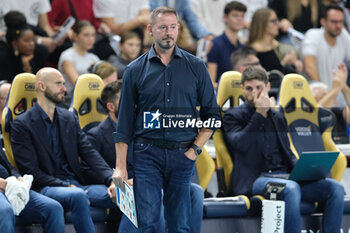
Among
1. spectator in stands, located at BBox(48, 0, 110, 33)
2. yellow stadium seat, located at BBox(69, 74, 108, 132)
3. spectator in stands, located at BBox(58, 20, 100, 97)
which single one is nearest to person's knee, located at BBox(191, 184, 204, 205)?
yellow stadium seat, located at BBox(69, 74, 108, 132)

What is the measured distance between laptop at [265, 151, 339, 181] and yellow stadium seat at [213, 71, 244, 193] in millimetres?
415

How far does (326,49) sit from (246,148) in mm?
3434

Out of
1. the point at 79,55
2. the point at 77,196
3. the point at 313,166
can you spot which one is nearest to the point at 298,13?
the point at 79,55

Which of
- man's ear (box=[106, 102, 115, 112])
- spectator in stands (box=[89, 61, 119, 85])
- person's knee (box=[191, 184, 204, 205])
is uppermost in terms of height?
spectator in stands (box=[89, 61, 119, 85])

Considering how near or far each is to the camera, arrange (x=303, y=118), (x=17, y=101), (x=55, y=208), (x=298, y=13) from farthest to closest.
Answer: (x=298, y=13), (x=303, y=118), (x=17, y=101), (x=55, y=208)

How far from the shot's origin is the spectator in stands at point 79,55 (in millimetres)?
8007

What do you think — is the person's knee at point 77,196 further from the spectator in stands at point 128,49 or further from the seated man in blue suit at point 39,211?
the spectator in stands at point 128,49

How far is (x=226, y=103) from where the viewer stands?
Result: 22.8 ft

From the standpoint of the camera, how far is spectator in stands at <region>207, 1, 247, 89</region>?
879cm

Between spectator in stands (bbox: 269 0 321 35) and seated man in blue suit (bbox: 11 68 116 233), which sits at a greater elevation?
spectator in stands (bbox: 269 0 321 35)

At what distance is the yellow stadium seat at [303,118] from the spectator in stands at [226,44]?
1.50 meters

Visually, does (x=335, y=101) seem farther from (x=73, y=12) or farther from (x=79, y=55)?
(x=73, y=12)

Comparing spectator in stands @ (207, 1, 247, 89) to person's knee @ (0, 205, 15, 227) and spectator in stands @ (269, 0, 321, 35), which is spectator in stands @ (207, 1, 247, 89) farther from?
person's knee @ (0, 205, 15, 227)

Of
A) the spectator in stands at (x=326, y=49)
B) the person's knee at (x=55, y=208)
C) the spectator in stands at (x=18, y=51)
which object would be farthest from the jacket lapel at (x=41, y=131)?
the spectator in stands at (x=326, y=49)
